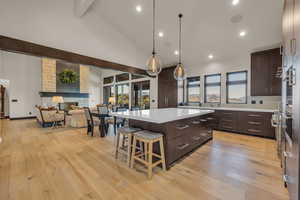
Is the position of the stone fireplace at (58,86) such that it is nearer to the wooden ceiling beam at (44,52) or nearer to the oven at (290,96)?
the wooden ceiling beam at (44,52)

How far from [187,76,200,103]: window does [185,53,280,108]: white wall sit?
18 centimetres

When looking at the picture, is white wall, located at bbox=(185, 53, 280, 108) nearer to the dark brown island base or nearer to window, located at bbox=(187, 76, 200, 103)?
window, located at bbox=(187, 76, 200, 103)

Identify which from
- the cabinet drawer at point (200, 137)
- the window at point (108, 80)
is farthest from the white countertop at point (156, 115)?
the window at point (108, 80)

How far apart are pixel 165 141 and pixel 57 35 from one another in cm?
398

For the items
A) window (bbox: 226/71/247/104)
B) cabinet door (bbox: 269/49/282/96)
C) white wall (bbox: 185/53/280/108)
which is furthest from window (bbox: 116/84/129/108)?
Answer: cabinet door (bbox: 269/49/282/96)

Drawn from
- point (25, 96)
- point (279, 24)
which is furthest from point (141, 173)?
point (25, 96)

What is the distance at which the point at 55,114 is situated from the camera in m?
5.69

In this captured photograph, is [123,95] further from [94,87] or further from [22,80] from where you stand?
[22,80]

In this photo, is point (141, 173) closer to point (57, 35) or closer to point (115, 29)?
point (57, 35)

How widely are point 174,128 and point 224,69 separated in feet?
12.9

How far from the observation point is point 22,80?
25.2ft

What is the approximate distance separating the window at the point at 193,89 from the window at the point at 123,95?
4.49m

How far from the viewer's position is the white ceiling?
3166 millimetres

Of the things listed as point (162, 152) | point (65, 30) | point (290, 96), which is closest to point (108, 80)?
point (65, 30)
